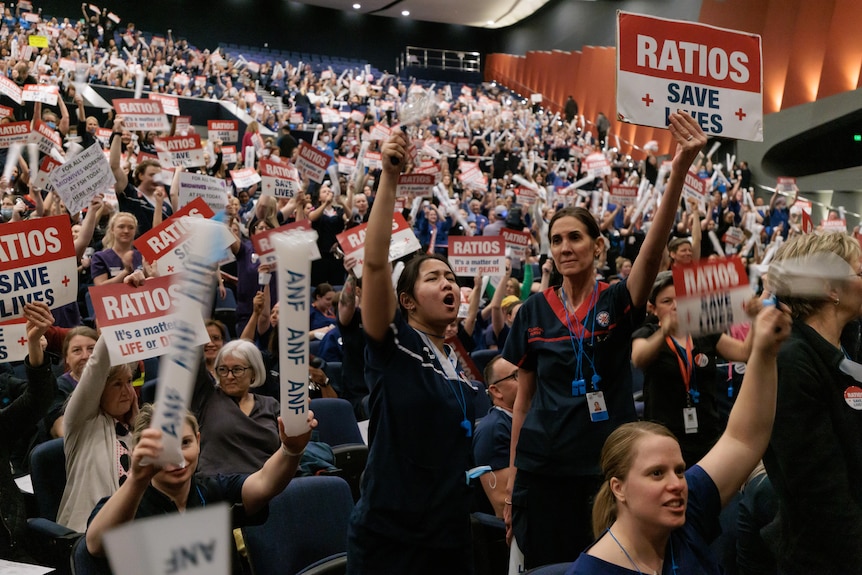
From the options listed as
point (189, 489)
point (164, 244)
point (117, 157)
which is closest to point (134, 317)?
point (164, 244)

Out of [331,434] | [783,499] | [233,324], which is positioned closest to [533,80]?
[233,324]

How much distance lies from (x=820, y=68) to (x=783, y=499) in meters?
16.7

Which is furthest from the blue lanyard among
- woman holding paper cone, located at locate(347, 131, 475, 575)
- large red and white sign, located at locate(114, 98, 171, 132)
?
large red and white sign, located at locate(114, 98, 171, 132)

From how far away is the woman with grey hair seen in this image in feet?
10.6

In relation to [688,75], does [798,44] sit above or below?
above

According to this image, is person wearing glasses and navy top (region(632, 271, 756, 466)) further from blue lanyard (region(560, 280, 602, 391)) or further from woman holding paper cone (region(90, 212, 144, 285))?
woman holding paper cone (region(90, 212, 144, 285))

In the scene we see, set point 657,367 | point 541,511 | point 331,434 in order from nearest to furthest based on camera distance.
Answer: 1. point 541,511
2. point 657,367
3. point 331,434

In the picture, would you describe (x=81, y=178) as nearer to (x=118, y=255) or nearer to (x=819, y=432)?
(x=118, y=255)

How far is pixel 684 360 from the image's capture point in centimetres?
329

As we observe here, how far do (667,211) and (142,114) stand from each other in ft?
20.7

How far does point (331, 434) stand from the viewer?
14.5ft

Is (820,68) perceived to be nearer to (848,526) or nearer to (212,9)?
(848,526)

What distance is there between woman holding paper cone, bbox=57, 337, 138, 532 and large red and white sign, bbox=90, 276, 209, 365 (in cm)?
7

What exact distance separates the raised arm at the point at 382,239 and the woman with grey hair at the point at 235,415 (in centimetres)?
128
